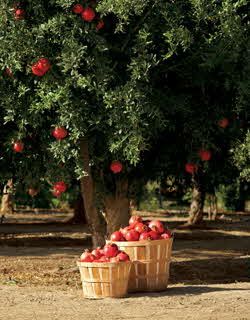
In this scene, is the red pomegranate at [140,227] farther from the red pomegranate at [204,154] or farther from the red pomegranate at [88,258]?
the red pomegranate at [204,154]

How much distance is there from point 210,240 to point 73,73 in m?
12.7

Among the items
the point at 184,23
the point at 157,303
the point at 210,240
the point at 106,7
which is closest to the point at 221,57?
the point at 184,23

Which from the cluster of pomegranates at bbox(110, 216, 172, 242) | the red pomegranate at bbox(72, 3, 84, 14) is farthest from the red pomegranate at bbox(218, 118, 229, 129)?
the red pomegranate at bbox(72, 3, 84, 14)

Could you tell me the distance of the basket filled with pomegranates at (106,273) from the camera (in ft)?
35.1

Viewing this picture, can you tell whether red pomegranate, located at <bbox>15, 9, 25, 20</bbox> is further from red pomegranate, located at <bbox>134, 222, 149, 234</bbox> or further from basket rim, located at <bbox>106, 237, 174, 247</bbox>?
basket rim, located at <bbox>106, 237, 174, 247</bbox>

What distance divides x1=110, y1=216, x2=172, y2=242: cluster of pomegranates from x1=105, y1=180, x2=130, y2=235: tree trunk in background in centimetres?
327

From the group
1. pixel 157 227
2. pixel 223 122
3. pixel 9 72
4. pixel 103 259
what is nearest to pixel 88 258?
pixel 103 259

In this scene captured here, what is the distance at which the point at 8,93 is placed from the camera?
12.3 meters

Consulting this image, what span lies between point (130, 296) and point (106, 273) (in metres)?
0.58

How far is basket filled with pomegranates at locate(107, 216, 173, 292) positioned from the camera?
11258mm

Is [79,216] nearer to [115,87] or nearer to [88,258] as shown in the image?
[115,87]

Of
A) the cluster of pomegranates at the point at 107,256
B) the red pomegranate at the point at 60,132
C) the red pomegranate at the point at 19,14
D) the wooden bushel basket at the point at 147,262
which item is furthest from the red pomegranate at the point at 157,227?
the red pomegranate at the point at 19,14

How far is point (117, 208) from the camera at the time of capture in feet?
49.6

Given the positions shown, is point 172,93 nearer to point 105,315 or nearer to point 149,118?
point 149,118
